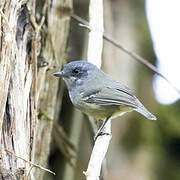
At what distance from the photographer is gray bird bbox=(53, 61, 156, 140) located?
3.29 meters

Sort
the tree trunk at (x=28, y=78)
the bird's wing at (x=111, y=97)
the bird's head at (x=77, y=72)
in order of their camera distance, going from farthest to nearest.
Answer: the bird's head at (x=77, y=72) < the bird's wing at (x=111, y=97) < the tree trunk at (x=28, y=78)

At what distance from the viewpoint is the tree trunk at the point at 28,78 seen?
2561mm

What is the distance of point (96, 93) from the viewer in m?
3.43

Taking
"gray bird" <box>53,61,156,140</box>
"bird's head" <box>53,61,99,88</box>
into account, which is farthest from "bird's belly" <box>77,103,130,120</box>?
"bird's head" <box>53,61,99,88</box>

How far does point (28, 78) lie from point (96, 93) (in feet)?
2.02

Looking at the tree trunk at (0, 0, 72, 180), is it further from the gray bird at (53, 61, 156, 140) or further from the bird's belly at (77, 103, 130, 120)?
the bird's belly at (77, 103, 130, 120)

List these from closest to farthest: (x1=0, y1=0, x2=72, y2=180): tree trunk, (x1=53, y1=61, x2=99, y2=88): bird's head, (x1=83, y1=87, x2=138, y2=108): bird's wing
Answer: (x1=0, y1=0, x2=72, y2=180): tree trunk → (x1=83, y1=87, x2=138, y2=108): bird's wing → (x1=53, y1=61, x2=99, y2=88): bird's head

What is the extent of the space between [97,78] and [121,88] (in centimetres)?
21

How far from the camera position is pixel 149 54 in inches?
204

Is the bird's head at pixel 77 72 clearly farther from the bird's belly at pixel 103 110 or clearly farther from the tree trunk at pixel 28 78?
the bird's belly at pixel 103 110

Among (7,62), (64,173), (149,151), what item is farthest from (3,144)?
(149,151)

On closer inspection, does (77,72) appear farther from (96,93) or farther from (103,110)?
(103,110)

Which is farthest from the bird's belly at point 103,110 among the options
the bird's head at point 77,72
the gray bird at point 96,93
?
the bird's head at point 77,72

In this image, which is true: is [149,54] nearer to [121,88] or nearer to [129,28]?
[129,28]
